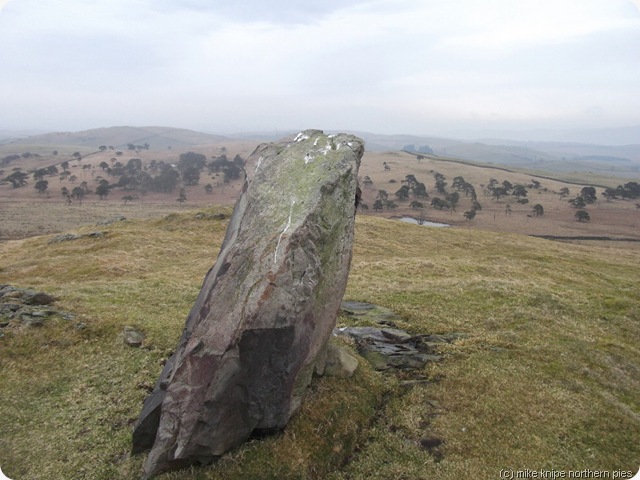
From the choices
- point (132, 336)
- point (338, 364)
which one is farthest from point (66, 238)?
point (338, 364)

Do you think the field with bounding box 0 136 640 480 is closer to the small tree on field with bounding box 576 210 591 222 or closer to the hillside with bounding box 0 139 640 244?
the hillside with bounding box 0 139 640 244

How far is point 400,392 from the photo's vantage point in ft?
59.2

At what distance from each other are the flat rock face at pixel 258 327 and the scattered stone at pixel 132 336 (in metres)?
7.85

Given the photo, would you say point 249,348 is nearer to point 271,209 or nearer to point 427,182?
point 271,209

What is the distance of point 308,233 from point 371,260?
106 ft

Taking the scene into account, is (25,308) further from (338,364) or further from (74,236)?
(74,236)

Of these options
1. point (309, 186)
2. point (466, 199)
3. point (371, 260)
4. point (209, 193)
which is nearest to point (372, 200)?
point (466, 199)

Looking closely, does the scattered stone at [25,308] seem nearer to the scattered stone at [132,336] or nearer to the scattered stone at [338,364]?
the scattered stone at [132,336]

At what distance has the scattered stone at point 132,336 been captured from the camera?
22344 mm

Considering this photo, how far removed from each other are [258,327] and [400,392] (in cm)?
796

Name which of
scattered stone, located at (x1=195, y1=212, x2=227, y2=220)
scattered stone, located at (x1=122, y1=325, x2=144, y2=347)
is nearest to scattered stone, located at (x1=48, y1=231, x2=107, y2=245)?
scattered stone, located at (x1=195, y1=212, x2=227, y2=220)

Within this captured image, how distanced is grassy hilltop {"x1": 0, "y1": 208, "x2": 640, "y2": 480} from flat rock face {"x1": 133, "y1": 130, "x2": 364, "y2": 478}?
37.7 inches

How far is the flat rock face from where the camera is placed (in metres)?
13.2

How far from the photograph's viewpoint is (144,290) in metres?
32.8
